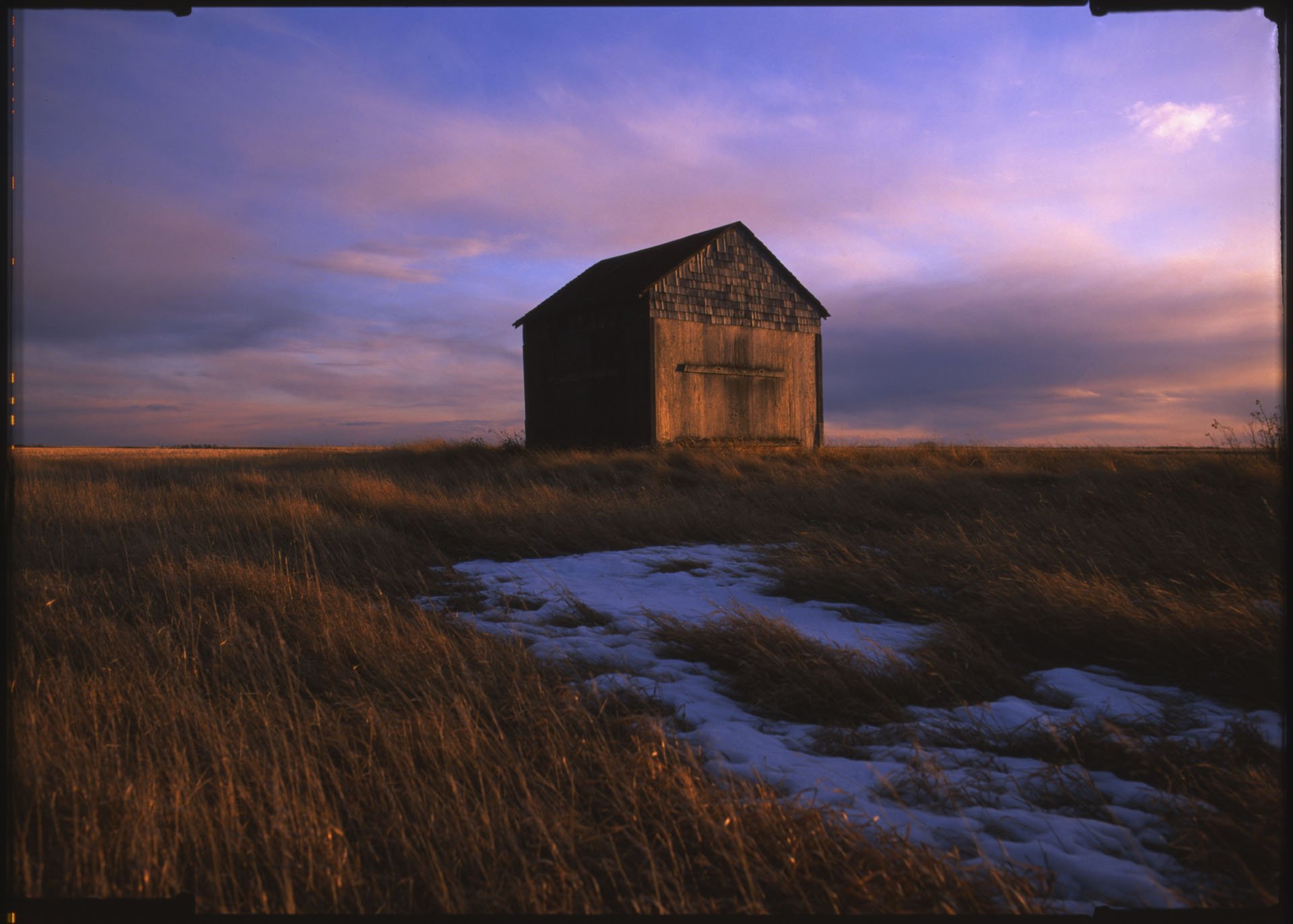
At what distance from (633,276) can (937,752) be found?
15497mm

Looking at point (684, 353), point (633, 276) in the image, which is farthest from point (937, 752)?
point (633, 276)

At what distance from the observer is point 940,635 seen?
396cm

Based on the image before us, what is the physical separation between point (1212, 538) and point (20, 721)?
8.09m

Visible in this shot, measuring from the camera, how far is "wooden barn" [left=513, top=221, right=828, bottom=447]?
632 inches

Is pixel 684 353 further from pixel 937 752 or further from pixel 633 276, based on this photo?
pixel 937 752

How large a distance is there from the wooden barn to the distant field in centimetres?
860

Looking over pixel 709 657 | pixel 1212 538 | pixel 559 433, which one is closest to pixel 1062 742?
pixel 709 657

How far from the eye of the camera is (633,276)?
17125mm

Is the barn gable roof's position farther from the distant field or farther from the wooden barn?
the distant field

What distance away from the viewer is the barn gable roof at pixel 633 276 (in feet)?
53.8

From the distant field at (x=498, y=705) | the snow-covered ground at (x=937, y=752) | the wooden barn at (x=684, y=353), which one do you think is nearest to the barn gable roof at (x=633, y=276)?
the wooden barn at (x=684, y=353)

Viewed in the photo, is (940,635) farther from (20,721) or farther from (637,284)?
(637,284)

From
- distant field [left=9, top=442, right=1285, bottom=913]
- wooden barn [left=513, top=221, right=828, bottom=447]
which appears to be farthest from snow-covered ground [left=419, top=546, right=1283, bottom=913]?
wooden barn [left=513, top=221, right=828, bottom=447]

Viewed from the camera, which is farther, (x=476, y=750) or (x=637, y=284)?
(x=637, y=284)
